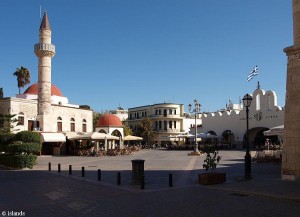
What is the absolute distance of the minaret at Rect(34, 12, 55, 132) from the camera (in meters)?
41.9

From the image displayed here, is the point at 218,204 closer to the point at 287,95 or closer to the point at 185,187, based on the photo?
the point at 185,187

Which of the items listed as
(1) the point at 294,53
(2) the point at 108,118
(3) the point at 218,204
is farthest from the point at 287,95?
(2) the point at 108,118

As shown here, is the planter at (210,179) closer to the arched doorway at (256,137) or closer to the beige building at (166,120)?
the arched doorway at (256,137)

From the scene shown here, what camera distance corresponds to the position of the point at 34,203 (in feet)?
36.1

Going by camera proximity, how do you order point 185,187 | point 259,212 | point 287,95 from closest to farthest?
point 259,212 → point 185,187 → point 287,95

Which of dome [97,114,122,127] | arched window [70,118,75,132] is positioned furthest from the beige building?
arched window [70,118,75,132]

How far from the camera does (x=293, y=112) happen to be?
14.4 metres

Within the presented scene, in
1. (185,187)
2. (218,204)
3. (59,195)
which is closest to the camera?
(218,204)

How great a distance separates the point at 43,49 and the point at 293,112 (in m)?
33.6

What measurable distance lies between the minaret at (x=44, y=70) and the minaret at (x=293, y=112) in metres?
32.9

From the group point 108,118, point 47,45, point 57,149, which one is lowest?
point 57,149

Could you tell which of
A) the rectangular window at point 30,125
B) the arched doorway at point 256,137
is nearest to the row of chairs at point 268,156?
the rectangular window at point 30,125

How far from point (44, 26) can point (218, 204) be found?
3774cm

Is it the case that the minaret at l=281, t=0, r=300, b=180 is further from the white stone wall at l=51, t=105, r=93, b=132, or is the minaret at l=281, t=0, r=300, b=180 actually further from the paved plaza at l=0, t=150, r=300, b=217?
the white stone wall at l=51, t=105, r=93, b=132
